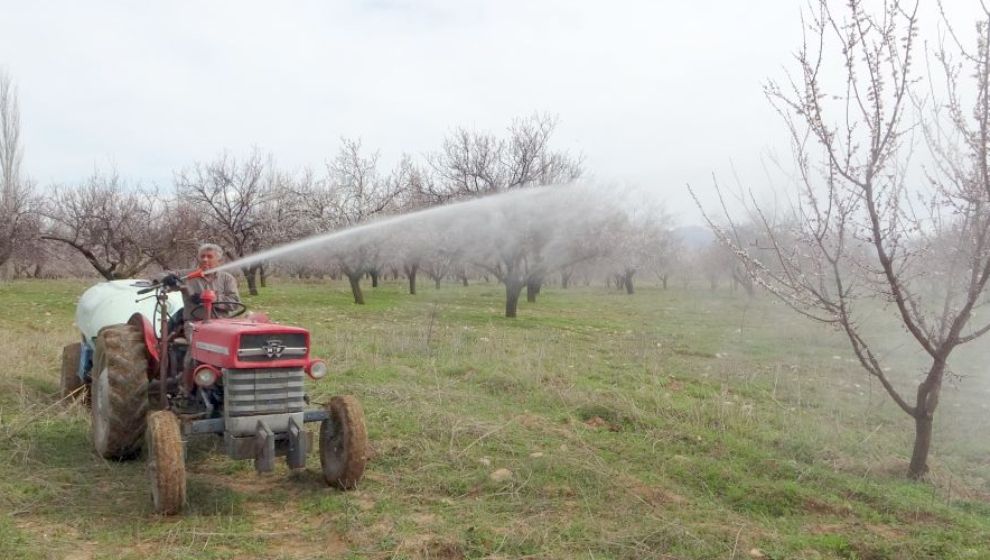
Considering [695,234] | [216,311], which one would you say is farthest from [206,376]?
[695,234]

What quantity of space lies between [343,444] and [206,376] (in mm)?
1036

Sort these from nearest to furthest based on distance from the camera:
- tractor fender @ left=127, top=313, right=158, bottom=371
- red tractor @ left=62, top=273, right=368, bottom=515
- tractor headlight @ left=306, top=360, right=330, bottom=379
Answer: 1. red tractor @ left=62, top=273, right=368, bottom=515
2. tractor headlight @ left=306, top=360, right=330, bottom=379
3. tractor fender @ left=127, top=313, right=158, bottom=371

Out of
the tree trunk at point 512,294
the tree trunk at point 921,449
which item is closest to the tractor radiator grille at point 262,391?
the tree trunk at point 921,449

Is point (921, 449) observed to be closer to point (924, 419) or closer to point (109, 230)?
point (924, 419)

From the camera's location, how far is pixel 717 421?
7426mm

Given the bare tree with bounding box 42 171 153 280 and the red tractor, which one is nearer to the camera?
the red tractor

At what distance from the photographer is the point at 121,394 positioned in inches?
213

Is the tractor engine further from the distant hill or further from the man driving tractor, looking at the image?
the distant hill

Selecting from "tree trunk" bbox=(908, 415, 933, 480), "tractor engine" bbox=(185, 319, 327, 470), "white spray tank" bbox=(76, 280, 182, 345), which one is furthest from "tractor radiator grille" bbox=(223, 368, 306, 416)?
"tree trunk" bbox=(908, 415, 933, 480)

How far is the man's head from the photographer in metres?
6.23

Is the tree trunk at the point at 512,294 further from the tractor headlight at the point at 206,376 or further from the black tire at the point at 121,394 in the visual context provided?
the tractor headlight at the point at 206,376

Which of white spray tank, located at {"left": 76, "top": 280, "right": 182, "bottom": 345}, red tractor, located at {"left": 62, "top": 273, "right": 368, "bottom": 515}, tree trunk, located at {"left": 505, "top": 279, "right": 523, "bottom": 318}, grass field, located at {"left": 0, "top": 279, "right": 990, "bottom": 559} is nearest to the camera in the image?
grass field, located at {"left": 0, "top": 279, "right": 990, "bottom": 559}

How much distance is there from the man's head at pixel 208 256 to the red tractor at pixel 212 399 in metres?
0.41

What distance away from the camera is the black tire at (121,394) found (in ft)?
17.8
